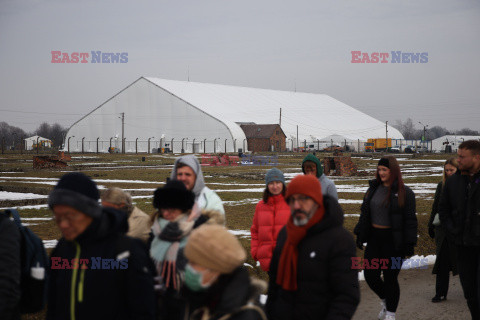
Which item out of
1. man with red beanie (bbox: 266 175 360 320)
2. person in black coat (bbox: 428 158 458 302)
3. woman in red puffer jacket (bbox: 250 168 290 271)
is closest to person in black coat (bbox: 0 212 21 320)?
man with red beanie (bbox: 266 175 360 320)

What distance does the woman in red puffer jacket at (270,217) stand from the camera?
18.4 ft

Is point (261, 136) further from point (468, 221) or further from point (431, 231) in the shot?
point (468, 221)

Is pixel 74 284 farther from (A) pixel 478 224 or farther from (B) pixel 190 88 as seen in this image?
(B) pixel 190 88

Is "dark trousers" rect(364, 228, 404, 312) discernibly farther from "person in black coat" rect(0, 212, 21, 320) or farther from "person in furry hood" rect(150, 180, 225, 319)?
"person in black coat" rect(0, 212, 21, 320)

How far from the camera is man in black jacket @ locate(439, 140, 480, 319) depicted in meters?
5.44

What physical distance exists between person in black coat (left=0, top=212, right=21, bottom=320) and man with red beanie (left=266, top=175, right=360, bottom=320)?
1.59 metres

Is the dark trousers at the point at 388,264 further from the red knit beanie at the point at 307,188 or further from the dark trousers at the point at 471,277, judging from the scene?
the red knit beanie at the point at 307,188

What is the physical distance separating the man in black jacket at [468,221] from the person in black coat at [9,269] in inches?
165

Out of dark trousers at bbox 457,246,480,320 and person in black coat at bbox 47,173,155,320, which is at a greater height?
person in black coat at bbox 47,173,155,320

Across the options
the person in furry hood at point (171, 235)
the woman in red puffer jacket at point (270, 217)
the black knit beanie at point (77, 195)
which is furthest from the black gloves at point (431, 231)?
the black knit beanie at point (77, 195)

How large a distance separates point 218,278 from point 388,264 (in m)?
3.81

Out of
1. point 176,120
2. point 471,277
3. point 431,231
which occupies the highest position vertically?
point 176,120

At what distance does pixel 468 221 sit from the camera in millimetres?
5461

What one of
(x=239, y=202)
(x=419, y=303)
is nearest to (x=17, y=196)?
(x=239, y=202)
